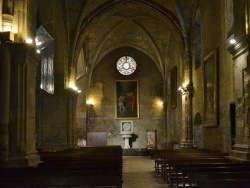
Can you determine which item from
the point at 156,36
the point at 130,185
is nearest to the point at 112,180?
the point at 130,185

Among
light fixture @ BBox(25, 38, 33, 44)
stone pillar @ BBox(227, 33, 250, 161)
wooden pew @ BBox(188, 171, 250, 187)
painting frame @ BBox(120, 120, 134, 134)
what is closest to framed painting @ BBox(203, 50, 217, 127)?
stone pillar @ BBox(227, 33, 250, 161)

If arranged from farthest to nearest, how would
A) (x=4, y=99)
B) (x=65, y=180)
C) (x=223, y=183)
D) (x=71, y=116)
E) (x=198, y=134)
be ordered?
(x=198, y=134), (x=71, y=116), (x=4, y=99), (x=65, y=180), (x=223, y=183)

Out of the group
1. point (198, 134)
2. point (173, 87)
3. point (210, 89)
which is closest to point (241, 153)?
point (210, 89)

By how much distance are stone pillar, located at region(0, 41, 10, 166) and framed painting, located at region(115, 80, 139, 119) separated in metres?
23.0

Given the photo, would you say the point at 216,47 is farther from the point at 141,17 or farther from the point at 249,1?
the point at 141,17

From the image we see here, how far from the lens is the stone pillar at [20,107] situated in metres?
9.44

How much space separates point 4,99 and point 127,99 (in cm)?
2337

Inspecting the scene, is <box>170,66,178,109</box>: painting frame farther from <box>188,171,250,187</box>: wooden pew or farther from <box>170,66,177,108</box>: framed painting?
<box>188,171,250,187</box>: wooden pew

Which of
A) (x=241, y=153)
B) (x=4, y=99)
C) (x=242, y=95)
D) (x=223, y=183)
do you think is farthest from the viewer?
(x=242, y=95)

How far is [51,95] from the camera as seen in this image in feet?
65.6

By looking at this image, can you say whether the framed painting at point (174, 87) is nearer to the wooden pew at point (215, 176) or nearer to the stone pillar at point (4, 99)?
the stone pillar at point (4, 99)

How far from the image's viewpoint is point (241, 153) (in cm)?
958

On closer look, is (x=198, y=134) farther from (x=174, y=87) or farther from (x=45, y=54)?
(x=45, y=54)

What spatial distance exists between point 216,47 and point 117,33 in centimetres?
1474
